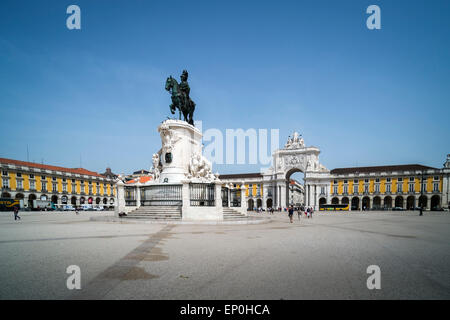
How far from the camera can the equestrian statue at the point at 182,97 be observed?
58.6 ft

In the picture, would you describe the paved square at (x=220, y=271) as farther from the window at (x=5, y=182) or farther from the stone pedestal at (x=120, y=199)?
the window at (x=5, y=182)

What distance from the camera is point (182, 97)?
18141mm

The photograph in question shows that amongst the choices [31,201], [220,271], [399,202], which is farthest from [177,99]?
[399,202]

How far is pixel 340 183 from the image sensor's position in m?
67.7

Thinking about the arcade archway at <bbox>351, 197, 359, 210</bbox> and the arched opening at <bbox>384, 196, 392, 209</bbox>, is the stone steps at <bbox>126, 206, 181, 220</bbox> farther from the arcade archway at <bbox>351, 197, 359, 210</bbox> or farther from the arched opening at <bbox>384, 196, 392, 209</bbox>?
the arched opening at <bbox>384, 196, 392, 209</bbox>

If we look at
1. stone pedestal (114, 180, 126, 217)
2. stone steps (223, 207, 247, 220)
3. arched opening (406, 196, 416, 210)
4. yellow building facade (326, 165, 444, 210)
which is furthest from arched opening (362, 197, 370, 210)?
stone pedestal (114, 180, 126, 217)

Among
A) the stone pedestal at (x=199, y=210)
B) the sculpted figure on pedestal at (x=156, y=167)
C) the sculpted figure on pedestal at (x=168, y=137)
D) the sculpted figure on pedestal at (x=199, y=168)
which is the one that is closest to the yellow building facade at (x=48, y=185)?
the sculpted figure on pedestal at (x=156, y=167)

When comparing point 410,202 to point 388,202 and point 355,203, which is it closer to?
point 388,202
